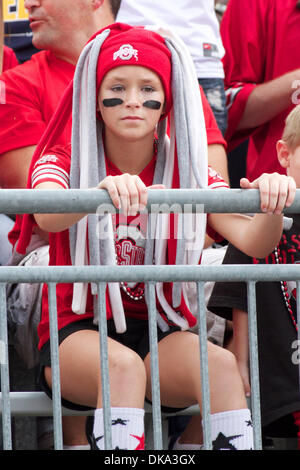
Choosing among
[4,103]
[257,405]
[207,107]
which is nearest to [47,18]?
[4,103]

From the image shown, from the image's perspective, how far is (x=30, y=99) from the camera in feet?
11.8

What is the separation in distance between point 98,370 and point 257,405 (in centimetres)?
47

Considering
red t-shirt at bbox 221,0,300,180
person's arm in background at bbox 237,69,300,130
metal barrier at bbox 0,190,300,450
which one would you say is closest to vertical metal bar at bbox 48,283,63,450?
metal barrier at bbox 0,190,300,450

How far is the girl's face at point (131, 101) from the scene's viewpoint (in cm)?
280

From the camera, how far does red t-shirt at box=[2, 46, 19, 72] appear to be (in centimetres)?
412

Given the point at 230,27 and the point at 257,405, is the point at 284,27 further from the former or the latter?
the point at 257,405

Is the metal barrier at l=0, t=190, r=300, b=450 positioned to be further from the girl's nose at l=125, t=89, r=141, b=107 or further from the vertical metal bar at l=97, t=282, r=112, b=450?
the girl's nose at l=125, t=89, r=141, b=107

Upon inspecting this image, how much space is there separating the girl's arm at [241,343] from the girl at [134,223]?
0.74 feet

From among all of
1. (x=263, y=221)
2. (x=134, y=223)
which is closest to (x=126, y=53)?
(x=134, y=223)

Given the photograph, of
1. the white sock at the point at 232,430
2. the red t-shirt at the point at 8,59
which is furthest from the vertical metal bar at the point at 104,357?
the red t-shirt at the point at 8,59

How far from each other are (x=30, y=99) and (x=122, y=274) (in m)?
1.53

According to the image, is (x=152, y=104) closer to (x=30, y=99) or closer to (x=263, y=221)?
(x=263, y=221)

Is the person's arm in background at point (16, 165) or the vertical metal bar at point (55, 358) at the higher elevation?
the person's arm in background at point (16, 165)

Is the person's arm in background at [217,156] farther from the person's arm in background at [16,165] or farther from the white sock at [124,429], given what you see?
the white sock at [124,429]
